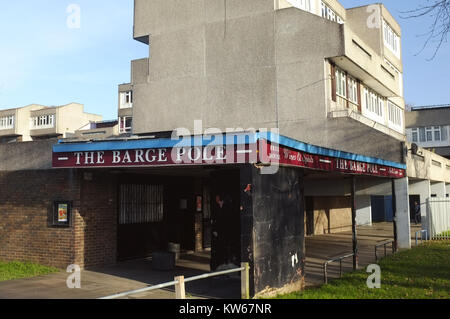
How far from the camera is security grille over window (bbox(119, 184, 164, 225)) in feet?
47.0

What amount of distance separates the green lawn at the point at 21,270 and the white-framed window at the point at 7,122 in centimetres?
7753

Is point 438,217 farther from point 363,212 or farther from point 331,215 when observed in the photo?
point 363,212

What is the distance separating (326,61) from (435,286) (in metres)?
11.1

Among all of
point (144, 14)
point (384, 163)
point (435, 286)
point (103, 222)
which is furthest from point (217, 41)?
point (435, 286)

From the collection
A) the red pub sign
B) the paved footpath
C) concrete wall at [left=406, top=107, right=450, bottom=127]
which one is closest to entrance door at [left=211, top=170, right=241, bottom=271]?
the paved footpath

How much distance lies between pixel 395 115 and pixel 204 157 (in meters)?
24.8

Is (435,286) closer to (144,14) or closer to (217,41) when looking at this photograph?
(217,41)

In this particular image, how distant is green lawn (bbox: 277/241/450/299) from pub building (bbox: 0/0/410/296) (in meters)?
0.85

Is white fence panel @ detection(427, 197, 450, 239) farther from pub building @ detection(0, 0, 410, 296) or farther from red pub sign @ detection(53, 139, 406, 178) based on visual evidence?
red pub sign @ detection(53, 139, 406, 178)

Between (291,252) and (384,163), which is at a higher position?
(384,163)

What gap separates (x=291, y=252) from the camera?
1038cm

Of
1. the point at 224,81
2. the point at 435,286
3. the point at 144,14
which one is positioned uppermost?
the point at 144,14

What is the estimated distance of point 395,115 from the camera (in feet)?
102

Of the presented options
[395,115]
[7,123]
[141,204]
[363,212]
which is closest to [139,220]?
[141,204]
